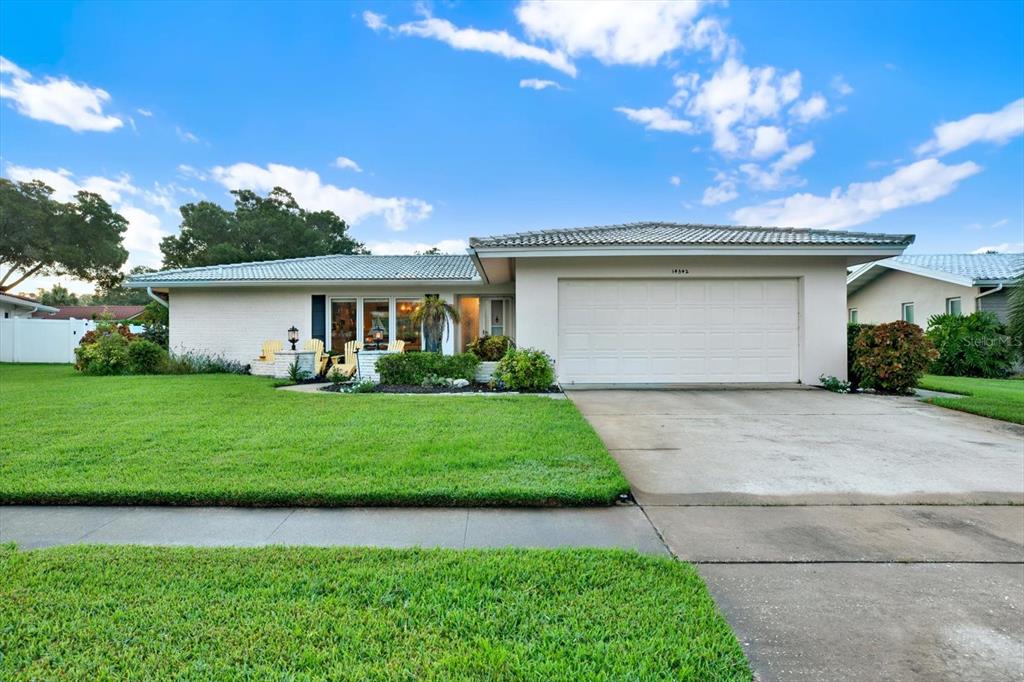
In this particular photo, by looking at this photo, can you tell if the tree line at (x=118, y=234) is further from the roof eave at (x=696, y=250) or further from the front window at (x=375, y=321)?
the roof eave at (x=696, y=250)

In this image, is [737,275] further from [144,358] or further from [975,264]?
[144,358]

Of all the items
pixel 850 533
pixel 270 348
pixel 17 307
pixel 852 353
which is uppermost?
pixel 17 307

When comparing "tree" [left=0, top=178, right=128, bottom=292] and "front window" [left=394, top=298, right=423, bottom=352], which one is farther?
"tree" [left=0, top=178, right=128, bottom=292]

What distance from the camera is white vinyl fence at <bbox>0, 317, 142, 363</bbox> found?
18.0 m

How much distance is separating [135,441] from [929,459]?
823cm

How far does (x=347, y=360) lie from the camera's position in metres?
12.4

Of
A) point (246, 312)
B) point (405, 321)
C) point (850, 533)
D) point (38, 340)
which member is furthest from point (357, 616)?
point (38, 340)

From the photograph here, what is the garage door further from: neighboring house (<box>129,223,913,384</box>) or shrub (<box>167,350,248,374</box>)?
shrub (<box>167,350,248,374</box>)

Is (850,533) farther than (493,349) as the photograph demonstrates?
No

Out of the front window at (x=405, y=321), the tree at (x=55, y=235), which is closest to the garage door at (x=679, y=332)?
the front window at (x=405, y=321)

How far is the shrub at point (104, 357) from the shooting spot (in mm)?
12094

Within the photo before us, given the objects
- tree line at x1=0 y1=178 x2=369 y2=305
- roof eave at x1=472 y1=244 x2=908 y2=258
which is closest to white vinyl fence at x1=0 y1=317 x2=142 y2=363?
tree line at x1=0 y1=178 x2=369 y2=305

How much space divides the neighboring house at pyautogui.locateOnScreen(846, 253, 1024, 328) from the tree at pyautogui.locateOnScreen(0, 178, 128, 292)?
38.3 metres

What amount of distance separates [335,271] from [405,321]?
8.84 ft
